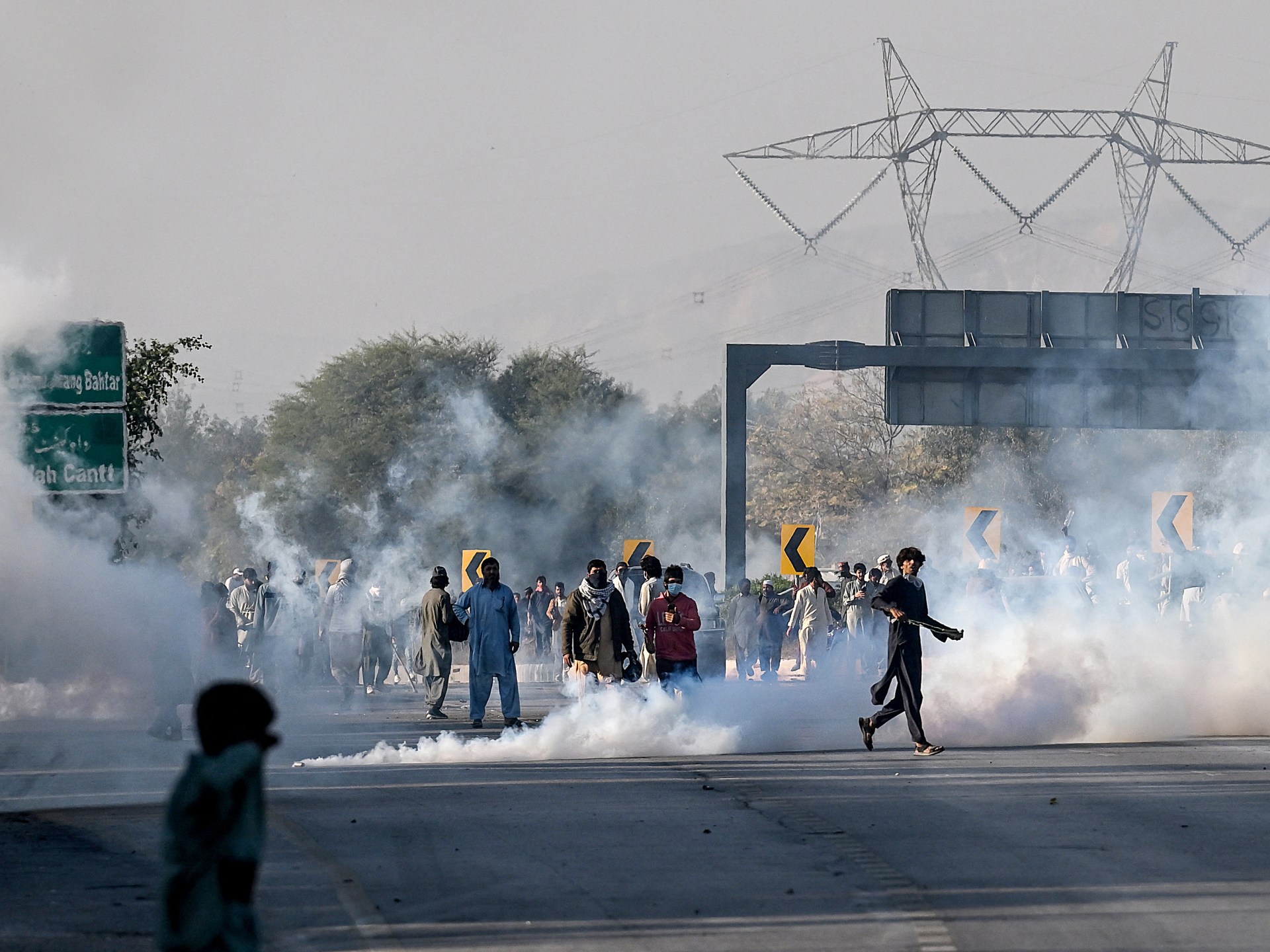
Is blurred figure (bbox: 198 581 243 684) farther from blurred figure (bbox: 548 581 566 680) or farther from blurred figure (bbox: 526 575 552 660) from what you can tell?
blurred figure (bbox: 526 575 552 660)

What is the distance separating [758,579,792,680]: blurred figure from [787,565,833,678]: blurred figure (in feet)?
0.99

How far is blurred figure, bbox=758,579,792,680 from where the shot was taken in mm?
25094

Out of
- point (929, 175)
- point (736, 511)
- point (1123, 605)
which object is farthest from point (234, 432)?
point (1123, 605)

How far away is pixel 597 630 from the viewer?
15102mm

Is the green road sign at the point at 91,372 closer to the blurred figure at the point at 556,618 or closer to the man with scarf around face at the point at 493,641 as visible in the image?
the man with scarf around face at the point at 493,641

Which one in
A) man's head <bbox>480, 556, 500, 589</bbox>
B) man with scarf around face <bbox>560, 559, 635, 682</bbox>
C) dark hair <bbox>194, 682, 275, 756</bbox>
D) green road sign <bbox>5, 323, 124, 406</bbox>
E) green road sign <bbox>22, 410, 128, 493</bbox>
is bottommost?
man with scarf around face <bbox>560, 559, 635, 682</bbox>

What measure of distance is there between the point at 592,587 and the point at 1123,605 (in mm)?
9057

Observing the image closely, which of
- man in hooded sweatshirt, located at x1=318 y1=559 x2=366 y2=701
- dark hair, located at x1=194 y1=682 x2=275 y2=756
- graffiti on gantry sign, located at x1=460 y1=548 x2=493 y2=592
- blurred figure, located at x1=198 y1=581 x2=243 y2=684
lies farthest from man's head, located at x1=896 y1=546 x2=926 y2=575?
graffiti on gantry sign, located at x1=460 y1=548 x2=493 y2=592

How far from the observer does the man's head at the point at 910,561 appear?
13906 mm

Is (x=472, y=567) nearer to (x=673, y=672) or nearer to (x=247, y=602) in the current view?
(x=247, y=602)

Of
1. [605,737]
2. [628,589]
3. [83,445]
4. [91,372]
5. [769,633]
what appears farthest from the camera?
[769,633]

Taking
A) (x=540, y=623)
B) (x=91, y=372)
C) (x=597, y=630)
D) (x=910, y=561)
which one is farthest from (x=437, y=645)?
(x=540, y=623)

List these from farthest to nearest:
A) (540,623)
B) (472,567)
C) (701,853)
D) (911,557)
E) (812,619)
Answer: (540,623) < (472,567) < (812,619) < (911,557) < (701,853)

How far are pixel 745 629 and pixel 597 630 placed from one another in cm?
1012
